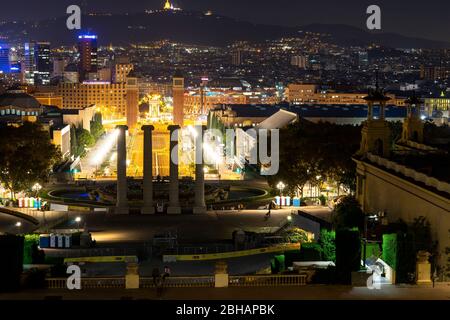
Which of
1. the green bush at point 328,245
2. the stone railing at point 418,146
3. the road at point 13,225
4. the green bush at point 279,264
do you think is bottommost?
the road at point 13,225

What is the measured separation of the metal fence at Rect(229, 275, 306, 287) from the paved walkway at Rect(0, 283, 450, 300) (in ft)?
2.31

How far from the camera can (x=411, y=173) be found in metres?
34.5

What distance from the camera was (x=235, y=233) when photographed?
4197 centimetres

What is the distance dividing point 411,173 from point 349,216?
3.21 m

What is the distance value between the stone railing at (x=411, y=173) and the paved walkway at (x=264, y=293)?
17.3 feet

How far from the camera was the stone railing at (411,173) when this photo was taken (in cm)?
3102

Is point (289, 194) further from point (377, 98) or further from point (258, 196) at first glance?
point (377, 98)

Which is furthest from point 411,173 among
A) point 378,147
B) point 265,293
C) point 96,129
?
point 96,129

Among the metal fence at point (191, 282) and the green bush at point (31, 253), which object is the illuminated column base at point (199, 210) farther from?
the metal fence at point (191, 282)

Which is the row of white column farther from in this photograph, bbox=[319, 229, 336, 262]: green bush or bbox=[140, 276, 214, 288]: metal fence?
bbox=[140, 276, 214, 288]: metal fence

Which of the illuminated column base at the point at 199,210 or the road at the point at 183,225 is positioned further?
the illuminated column base at the point at 199,210

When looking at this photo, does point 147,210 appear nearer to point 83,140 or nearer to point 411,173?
point 411,173

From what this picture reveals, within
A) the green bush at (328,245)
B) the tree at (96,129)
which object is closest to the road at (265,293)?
the green bush at (328,245)
